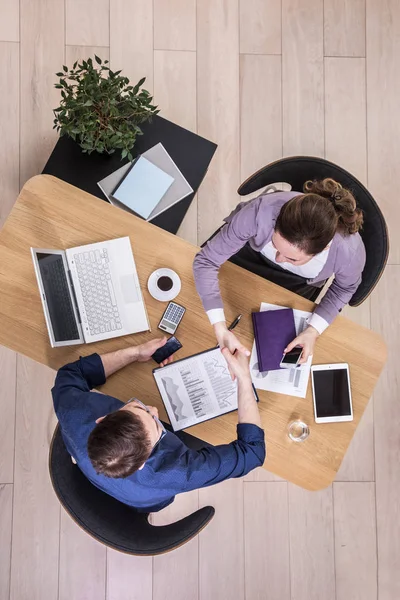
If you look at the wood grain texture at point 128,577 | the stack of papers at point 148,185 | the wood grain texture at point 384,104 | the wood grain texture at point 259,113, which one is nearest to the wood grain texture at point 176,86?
the wood grain texture at point 259,113

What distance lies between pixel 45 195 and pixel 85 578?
175 cm

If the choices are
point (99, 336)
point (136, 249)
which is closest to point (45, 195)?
point (136, 249)

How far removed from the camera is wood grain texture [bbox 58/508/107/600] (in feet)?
7.91

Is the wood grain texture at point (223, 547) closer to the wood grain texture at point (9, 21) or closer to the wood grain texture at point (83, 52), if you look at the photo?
the wood grain texture at point (83, 52)

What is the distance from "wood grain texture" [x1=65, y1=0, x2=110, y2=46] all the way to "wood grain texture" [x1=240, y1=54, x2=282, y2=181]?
70 centimetres

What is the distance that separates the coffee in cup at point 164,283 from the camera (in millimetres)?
1775

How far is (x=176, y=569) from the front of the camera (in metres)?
2.44

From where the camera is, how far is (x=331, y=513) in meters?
2.53

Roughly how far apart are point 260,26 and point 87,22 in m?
0.86

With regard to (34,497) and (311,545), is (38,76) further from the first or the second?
(311,545)

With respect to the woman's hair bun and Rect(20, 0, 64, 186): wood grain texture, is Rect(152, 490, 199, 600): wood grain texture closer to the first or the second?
the woman's hair bun

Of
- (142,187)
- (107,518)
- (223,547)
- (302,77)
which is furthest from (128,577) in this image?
(302,77)

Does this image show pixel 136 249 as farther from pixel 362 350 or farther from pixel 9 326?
pixel 362 350

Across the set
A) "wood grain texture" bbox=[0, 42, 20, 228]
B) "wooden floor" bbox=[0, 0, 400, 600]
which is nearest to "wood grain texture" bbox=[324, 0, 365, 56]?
"wooden floor" bbox=[0, 0, 400, 600]
